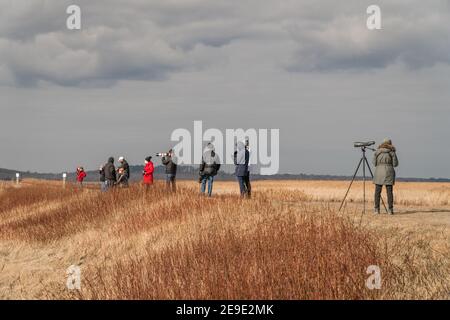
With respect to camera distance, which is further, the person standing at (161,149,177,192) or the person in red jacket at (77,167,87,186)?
the person in red jacket at (77,167,87,186)

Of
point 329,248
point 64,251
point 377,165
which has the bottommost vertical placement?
point 64,251

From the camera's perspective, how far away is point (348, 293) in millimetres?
7020

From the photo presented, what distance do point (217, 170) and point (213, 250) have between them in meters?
12.5

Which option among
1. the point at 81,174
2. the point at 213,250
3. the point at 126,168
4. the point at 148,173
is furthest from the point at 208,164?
the point at 81,174

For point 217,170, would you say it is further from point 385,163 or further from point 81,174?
point 81,174

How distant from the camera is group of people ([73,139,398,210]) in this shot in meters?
15.6

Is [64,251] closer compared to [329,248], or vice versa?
[329,248]

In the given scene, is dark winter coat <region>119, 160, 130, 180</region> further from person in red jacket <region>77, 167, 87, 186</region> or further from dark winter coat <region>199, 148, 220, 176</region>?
person in red jacket <region>77, 167, 87, 186</region>

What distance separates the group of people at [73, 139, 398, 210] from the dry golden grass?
1.27 metres

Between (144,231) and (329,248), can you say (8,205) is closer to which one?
(144,231)
